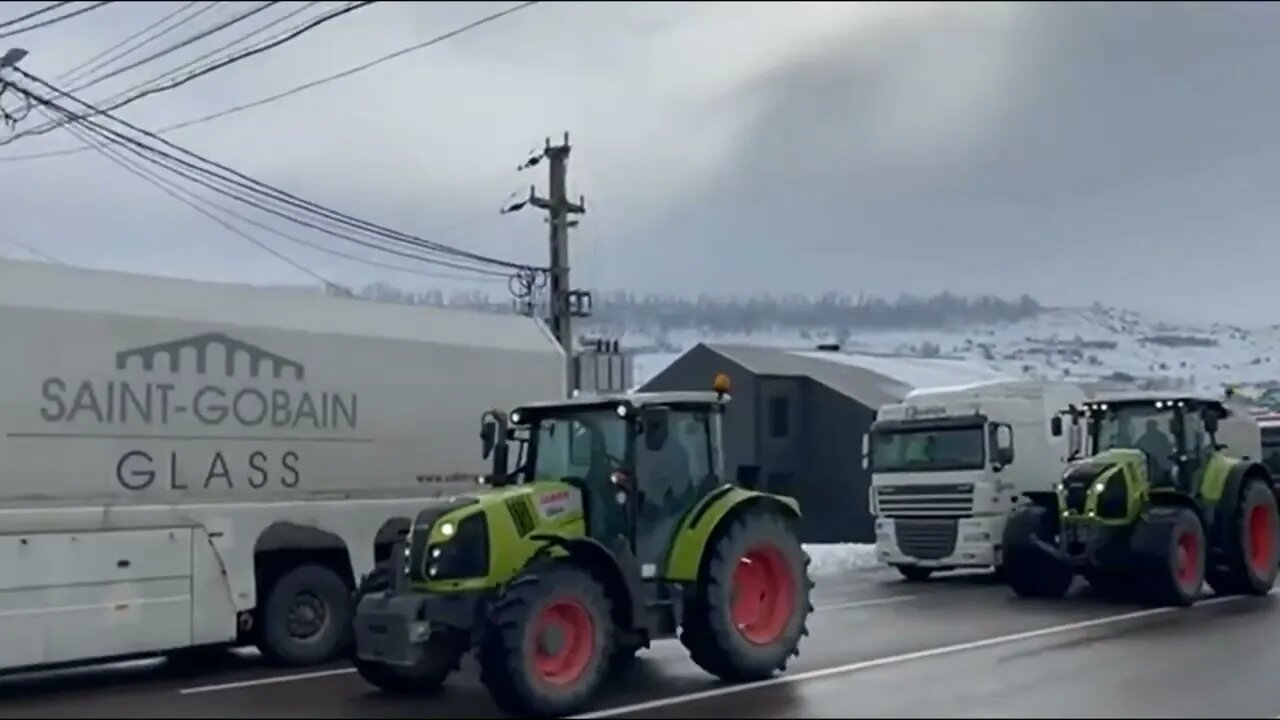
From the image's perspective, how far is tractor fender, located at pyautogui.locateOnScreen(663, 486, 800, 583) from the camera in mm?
11359

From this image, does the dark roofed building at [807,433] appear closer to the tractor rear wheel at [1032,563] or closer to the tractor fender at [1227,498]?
the tractor rear wheel at [1032,563]

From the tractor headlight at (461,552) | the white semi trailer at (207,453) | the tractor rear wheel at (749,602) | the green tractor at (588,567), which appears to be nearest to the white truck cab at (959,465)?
the white semi trailer at (207,453)

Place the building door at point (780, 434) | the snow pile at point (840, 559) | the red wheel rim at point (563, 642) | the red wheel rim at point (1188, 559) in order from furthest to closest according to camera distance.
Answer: the building door at point (780, 434)
the snow pile at point (840, 559)
the red wheel rim at point (1188, 559)
the red wheel rim at point (563, 642)

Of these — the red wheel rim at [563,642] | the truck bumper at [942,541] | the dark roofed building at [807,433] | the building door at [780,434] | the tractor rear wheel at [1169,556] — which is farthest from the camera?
the building door at [780,434]

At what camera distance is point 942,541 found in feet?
66.9

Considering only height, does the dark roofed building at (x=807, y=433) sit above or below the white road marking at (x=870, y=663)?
above

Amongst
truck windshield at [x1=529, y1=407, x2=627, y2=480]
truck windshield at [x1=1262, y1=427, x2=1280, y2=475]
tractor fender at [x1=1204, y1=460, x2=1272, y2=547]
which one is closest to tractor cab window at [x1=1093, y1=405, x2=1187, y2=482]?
tractor fender at [x1=1204, y1=460, x2=1272, y2=547]

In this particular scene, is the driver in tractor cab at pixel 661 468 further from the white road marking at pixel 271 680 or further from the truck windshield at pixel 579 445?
the white road marking at pixel 271 680

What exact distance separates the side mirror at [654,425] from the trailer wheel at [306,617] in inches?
153

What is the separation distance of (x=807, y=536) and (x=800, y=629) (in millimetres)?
23673

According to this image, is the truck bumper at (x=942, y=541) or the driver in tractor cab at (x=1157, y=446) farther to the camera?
the truck bumper at (x=942, y=541)

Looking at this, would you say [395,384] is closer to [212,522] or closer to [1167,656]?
[212,522]

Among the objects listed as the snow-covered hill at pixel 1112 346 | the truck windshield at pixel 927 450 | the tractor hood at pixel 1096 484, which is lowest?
the tractor hood at pixel 1096 484

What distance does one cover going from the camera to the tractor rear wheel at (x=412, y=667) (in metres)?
10.5
